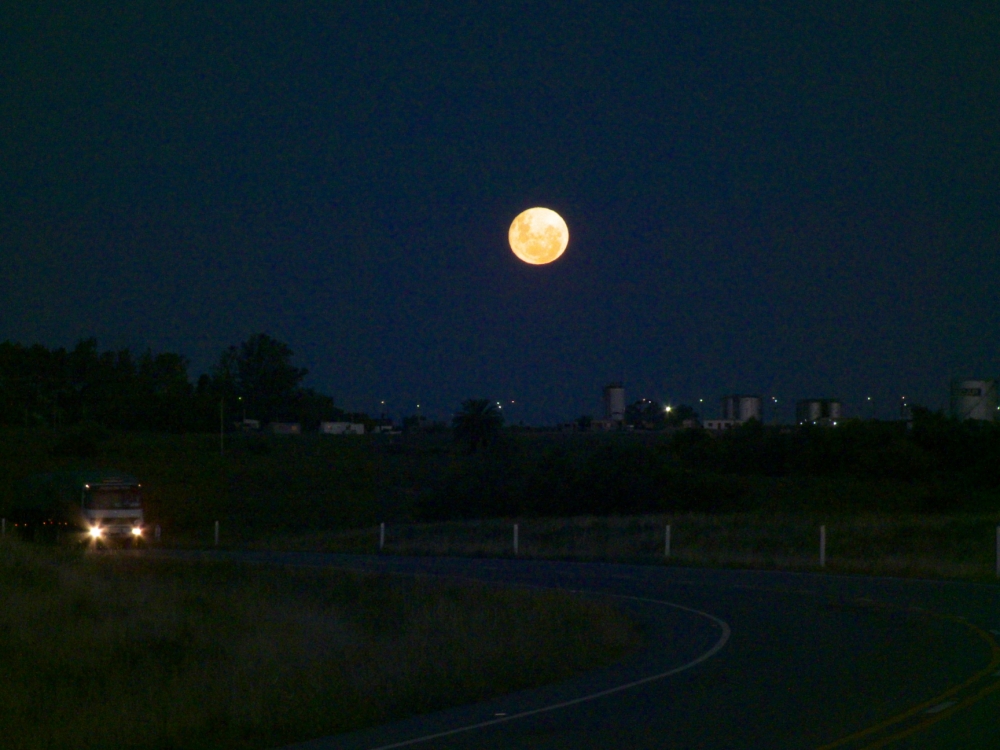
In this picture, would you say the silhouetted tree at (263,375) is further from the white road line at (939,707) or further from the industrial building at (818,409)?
the white road line at (939,707)

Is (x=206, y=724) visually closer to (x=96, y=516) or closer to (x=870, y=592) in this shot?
(x=870, y=592)

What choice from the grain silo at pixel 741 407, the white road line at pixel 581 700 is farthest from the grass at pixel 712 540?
the grain silo at pixel 741 407

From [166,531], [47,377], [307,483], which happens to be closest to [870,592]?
[166,531]

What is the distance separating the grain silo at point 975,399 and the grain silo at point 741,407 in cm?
4621

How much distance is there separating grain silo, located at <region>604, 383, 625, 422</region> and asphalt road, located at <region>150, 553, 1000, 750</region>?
14390 centimetres

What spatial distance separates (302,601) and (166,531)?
39693 millimetres

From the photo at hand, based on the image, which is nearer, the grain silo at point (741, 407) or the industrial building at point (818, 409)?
the industrial building at point (818, 409)

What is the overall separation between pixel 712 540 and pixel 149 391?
110674 millimetres

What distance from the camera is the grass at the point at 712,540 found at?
3472 centimetres

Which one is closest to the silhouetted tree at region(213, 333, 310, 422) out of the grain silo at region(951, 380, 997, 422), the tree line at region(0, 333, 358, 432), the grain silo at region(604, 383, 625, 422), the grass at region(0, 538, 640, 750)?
the tree line at region(0, 333, 358, 432)

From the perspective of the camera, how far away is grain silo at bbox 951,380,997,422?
90375 millimetres

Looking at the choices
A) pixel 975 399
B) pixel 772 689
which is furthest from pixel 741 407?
pixel 772 689

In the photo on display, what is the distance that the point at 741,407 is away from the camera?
141375mm

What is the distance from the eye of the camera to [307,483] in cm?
8119
